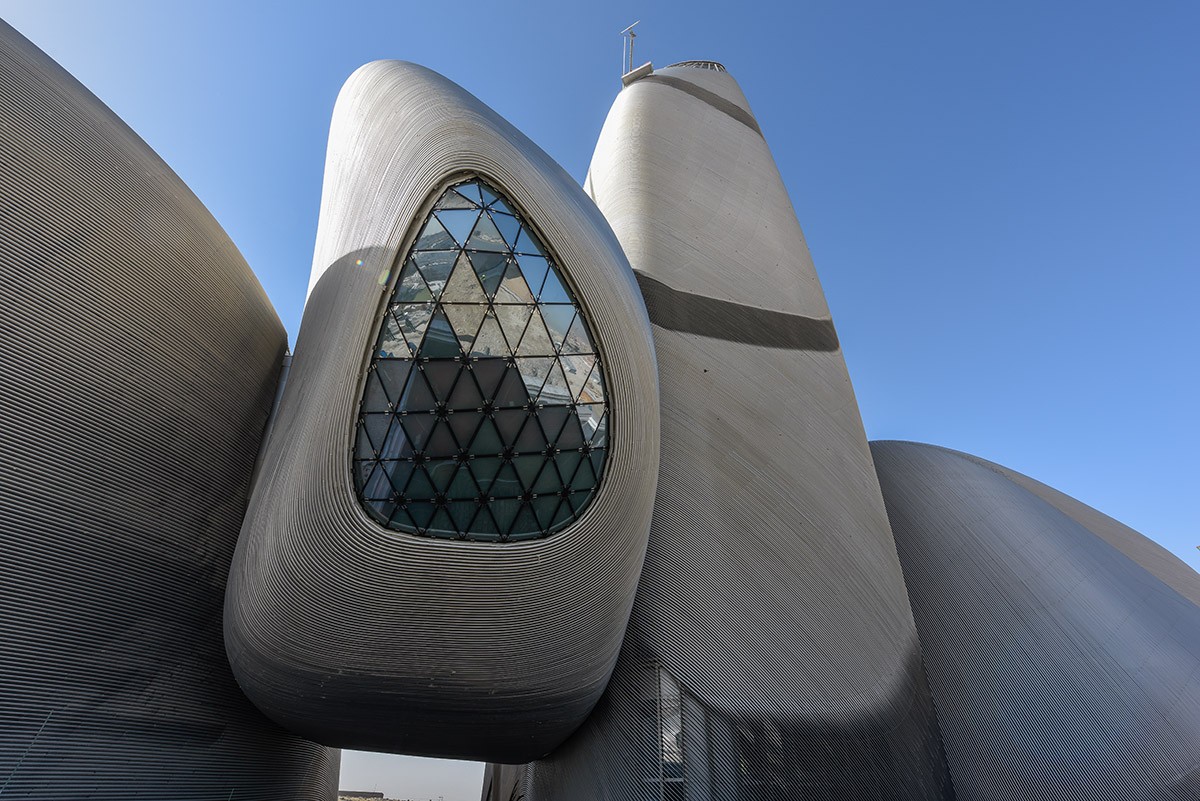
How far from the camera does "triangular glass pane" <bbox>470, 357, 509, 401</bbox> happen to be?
9945 mm

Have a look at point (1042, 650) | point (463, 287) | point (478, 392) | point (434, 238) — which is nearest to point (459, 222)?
point (434, 238)

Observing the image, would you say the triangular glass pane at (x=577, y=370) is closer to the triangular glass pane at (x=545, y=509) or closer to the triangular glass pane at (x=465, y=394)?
the triangular glass pane at (x=465, y=394)

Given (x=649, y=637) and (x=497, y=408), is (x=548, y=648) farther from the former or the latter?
(x=497, y=408)

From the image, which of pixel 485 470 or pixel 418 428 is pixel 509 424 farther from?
pixel 418 428

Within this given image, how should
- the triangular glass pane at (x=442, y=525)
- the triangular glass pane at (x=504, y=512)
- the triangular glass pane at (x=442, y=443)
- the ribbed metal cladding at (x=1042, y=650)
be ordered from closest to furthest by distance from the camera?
the triangular glass pane at (x=442, y=443) → the triangular glass pane at (x=442, y=525) → the triangular glass pane at (x=504, y=512) → the ribbed metal cladding at (x=1042, y=650)

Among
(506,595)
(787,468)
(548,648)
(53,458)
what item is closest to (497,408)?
(506,595)

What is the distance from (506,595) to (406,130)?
8596 mm

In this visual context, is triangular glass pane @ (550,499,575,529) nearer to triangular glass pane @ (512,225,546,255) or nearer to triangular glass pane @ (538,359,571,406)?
triangular glass pane @ (538,359,571,406)

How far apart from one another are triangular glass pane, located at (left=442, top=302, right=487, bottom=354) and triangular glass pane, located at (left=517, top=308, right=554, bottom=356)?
78 centimetres

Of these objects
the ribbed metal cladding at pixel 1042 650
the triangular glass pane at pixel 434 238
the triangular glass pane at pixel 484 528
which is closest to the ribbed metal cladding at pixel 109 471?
the triangular glass pane at pixel 434 238

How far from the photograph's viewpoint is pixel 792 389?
18.4 meters

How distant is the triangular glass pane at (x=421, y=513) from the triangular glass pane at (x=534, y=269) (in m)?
3.95

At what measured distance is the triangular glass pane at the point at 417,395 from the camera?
31.9 feet

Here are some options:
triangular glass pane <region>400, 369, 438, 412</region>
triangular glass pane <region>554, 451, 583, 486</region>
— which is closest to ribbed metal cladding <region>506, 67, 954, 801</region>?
triangular glass pane <region>554, 451, 583, 486</region>
